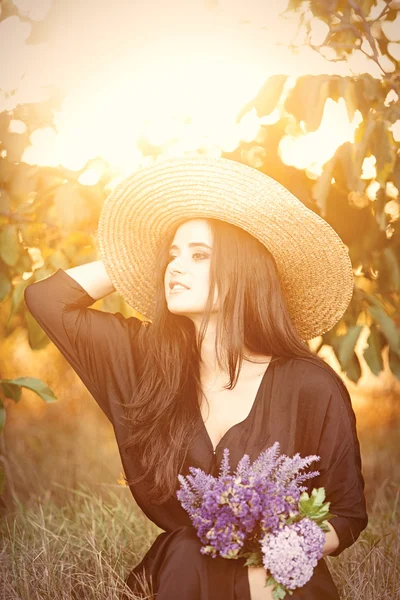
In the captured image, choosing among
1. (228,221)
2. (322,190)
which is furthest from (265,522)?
(322,190)

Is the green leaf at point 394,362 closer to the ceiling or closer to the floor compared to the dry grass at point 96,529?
closer to the ceiling

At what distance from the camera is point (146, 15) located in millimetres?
2158

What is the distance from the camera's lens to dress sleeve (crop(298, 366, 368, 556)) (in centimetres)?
181

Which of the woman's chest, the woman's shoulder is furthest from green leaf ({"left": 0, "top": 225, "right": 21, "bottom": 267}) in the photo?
the woman's shoulder

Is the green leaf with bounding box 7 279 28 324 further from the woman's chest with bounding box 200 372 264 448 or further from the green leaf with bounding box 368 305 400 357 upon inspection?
the green leaf with bounding box 368 305 400 357

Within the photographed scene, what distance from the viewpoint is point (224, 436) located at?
1847 mm

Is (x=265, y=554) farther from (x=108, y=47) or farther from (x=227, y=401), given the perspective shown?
(x=108, y=47)

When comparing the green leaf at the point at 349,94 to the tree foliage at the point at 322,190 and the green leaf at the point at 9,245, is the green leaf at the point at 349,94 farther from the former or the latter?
the green leaf at the point at 9,245

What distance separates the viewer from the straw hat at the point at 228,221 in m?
1.89

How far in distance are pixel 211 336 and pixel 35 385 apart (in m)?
0.65

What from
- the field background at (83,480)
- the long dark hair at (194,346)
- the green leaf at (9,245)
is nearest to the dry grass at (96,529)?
the field background at (83,480)

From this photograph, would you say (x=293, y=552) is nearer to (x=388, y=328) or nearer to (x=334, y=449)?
(x=334, y=449)

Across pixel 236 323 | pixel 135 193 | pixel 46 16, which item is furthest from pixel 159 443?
pixel 46 16

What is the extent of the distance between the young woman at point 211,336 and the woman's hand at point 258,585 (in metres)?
0.19
